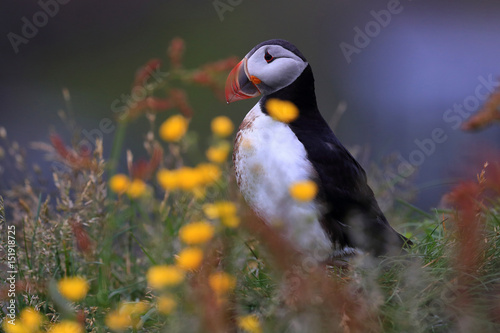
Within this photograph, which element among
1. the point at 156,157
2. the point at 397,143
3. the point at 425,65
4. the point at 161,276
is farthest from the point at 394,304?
the point at 425,65

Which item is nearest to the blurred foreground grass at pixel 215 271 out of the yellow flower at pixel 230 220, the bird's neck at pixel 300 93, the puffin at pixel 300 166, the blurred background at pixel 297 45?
the yellow flower at pixel 230 220

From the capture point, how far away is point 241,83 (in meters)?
2.83

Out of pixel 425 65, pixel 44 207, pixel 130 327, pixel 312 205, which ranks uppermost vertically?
pixel 44 207

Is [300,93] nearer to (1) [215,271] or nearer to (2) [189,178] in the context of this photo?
(2) [189,178]

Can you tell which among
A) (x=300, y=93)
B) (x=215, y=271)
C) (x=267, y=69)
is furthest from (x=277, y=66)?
(x=215, y=271)

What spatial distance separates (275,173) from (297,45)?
164 inches

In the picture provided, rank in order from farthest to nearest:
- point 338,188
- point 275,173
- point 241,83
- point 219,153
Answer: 1. point 241,83
2. point 338,188
3. point 275,173
4. point 219,153

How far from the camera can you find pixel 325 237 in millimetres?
2607

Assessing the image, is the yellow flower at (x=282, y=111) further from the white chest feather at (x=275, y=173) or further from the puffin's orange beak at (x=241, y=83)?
the puffin's orange beak at (x=241, y=83)

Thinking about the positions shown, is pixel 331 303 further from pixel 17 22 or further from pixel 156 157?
pixel 17 22

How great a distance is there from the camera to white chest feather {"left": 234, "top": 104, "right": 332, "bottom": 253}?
2.55 metres

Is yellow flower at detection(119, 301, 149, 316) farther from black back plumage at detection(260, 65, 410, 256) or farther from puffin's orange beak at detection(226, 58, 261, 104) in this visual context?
puffin's orange beak at detection(226, 58, 261, 104)

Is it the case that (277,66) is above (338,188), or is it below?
above

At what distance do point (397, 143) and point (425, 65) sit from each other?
4.25ft
